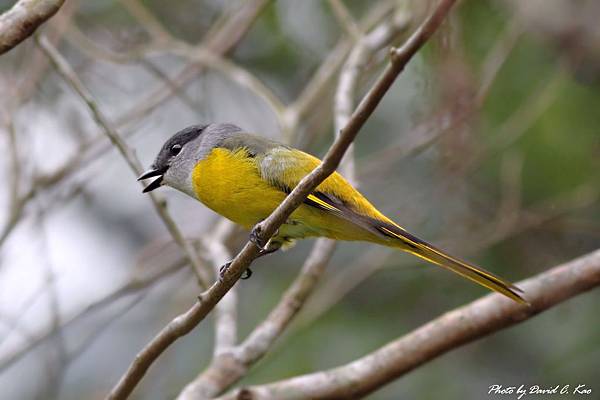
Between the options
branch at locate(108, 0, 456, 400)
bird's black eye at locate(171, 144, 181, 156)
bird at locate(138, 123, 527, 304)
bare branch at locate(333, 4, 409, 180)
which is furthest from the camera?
bare branch at locate(333, 4, 409, 180)

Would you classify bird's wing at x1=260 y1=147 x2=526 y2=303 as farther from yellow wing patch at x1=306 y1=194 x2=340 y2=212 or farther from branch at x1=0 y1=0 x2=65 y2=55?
branch at x1=0 y1=0 x2=65 y2=55

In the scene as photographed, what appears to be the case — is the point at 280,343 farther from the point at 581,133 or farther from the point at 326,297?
the point at 581,133

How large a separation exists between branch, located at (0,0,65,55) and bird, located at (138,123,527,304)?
1.09m

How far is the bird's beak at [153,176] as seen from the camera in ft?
13.0

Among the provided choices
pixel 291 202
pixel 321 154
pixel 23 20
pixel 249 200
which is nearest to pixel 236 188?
pixel 249 200

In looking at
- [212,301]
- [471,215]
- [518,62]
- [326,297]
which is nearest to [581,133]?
[518,62]

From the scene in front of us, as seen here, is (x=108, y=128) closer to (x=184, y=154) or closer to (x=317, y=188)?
(x=184, y=154)

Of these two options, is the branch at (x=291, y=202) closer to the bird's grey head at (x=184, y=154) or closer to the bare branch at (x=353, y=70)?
the bird's grey head at (x=184, y=154)

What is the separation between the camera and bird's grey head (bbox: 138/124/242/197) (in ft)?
12.9

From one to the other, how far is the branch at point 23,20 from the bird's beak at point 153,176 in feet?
3.86

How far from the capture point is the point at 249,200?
3566 millimetres

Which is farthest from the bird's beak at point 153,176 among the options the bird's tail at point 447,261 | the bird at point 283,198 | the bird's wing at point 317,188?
the bird's tail at point 447,261

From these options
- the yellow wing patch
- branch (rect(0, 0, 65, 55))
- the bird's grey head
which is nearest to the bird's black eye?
the bird's grey head

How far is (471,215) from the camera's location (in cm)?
569
